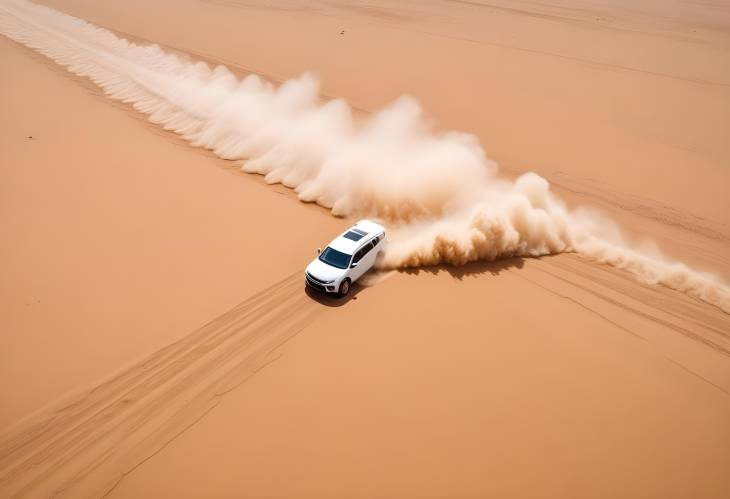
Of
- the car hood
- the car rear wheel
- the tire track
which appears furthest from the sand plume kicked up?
the tire track

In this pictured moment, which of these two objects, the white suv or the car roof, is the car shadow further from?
the car roof

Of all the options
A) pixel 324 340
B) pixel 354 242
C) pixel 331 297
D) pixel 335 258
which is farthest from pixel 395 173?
pixel 324 340

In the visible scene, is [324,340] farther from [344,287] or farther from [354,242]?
[354,242]

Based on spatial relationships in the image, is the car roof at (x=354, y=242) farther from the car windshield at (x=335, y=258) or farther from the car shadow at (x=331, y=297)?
the car shadow at (x=331, y=297)

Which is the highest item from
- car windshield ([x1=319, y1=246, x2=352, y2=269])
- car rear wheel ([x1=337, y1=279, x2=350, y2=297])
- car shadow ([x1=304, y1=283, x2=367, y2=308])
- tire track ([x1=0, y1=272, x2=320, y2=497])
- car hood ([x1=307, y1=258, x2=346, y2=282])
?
car windshield ([x1=319, y1=246, x2=352, y2=269])

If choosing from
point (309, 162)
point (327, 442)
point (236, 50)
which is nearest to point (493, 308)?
point (327, 442)

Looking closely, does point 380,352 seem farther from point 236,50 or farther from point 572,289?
point 236,50
